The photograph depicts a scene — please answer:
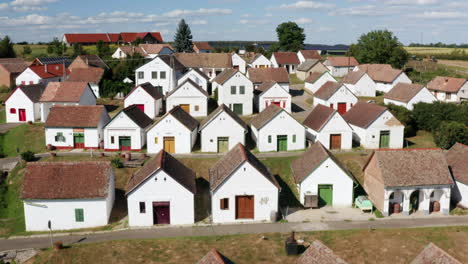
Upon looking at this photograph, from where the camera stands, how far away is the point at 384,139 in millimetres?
48250

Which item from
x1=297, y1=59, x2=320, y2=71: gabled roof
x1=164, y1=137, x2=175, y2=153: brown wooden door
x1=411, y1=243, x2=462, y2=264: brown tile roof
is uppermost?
x1=297, y1=59, x2=320, y2=71: gabled roof

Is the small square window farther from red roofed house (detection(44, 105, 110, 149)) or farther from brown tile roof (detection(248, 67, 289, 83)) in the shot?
brown tile roof (detection(248, 67, 289, 83))

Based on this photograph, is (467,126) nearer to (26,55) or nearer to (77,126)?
(77,126)

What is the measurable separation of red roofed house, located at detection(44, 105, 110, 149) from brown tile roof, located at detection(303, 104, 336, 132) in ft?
75.1

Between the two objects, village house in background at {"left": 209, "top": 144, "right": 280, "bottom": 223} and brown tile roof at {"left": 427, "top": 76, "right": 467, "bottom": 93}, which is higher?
brown tile roof at {"left": 427, "top": 76, "right": 467, "bottom": 93}

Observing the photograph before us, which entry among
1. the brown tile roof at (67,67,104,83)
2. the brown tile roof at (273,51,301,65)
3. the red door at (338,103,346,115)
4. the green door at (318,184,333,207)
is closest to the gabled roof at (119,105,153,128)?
the green door at (318,184,333,207)

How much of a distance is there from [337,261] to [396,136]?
32.6 m

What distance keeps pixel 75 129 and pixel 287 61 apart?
5946cm

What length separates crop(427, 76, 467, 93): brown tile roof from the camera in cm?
6894

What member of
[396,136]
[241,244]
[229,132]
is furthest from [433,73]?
[241,244]

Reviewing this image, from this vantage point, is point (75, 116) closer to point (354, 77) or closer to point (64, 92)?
point (64, 92)

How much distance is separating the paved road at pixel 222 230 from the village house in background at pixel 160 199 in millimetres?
936

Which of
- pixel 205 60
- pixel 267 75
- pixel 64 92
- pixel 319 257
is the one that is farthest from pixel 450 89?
pixel 319 257

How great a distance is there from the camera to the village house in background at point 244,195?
33969 mm
